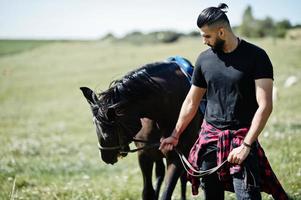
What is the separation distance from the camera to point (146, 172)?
672 centimetres

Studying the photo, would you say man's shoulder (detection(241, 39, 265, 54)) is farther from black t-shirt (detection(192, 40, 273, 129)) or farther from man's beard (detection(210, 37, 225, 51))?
man's beard (detection(210, 37, 225, 51))

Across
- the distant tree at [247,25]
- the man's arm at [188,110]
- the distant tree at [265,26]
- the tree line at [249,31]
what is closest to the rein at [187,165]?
the man's arm at [188,110]

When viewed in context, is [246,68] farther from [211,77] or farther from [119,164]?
[119,164]

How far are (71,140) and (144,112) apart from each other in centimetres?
1334

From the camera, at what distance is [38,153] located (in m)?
15.4

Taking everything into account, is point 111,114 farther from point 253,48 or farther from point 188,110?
point 253,48

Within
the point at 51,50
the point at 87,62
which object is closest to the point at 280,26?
the point at 87,62

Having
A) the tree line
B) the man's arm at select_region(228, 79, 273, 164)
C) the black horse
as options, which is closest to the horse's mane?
the black horse

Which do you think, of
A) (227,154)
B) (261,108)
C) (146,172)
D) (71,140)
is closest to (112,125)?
(146,172)

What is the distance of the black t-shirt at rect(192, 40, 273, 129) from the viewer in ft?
14.8

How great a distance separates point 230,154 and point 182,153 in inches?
58.2

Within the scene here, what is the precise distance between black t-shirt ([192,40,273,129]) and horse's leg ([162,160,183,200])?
4.41ft

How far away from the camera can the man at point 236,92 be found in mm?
4484

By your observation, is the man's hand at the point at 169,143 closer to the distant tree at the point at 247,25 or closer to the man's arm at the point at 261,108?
the man's arm at the point at 261,108
